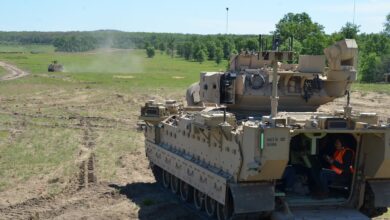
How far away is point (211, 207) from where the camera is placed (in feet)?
50.3

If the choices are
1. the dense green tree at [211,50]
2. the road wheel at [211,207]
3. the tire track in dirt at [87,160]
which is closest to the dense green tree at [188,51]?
the dense green tree at [211,50]

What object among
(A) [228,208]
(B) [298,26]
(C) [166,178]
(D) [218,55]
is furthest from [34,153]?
(D) [218,55]

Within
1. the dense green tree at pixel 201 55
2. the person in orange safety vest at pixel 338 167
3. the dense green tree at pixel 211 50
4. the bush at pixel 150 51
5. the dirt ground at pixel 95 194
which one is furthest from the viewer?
the bush at pixel 150 51

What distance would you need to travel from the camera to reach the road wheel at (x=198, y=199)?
16.0 m

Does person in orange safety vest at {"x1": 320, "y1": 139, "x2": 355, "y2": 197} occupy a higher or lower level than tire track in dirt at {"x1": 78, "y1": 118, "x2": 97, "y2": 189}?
higher

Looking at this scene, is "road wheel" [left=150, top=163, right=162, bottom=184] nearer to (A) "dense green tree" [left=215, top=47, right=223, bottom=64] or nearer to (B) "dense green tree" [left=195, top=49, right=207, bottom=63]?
(A) "dense green tree" [left=215, top=47, right=223, bottom=64]

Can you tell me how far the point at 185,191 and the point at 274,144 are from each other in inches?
196

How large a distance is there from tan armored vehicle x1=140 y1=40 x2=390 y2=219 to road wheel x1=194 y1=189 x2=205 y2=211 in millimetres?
14

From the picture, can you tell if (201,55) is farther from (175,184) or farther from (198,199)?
(198,199)

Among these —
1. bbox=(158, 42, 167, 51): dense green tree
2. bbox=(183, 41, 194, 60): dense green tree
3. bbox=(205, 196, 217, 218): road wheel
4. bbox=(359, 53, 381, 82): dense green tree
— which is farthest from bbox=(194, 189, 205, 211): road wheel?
bbox=(158, 42, 167, 51): dense green tree

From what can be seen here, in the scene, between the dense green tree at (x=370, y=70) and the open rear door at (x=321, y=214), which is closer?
the open rear door at (x=321, y=214)

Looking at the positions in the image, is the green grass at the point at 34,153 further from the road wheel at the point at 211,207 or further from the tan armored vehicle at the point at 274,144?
the road wheel at the point at 211,207

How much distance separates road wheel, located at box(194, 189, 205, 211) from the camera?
16.0 m

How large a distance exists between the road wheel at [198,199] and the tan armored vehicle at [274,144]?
1 cm
